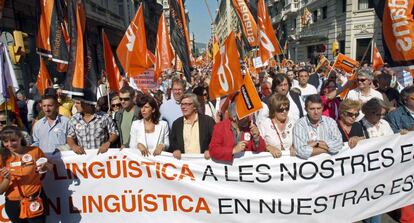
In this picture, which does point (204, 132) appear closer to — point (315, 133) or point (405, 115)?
point (315, 133)

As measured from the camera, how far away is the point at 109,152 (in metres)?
3.73

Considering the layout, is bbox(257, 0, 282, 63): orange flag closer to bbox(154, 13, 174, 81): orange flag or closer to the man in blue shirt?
bbox(154, 13, 174, 81): orange flag

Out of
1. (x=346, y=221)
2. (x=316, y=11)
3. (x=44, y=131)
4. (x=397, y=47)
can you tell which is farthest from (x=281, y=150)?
(x=316, y=11)

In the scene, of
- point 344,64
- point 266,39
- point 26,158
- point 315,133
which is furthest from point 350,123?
point 344,64

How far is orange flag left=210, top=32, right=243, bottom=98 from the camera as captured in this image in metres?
4.00

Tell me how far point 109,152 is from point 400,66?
11.5 ft

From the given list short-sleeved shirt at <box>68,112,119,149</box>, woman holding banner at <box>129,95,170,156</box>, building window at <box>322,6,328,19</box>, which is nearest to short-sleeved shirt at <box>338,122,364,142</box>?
woman holding banner at <box>129,95,170,156</box>

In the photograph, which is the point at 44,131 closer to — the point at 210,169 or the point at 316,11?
the point at 210,169

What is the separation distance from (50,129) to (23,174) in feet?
3.45

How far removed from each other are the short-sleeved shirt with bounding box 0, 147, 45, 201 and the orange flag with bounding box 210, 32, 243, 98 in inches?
83.0

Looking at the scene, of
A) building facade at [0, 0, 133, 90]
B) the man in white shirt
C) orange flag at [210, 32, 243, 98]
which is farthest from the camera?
building facade at [0, 0, 133, 90]

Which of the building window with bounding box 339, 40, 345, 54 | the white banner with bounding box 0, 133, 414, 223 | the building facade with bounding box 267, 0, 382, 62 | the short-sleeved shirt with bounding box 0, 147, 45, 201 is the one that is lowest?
the white banner with bounding box 0, 133, 414, 223

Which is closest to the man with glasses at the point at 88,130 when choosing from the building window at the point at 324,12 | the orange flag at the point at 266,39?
the orange flag at the point at 266,39

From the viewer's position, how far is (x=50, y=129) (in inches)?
157
